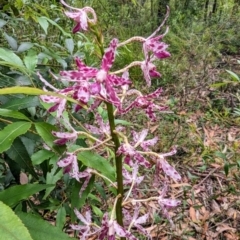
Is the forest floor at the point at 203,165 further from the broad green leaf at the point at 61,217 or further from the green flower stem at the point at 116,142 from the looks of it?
the green flower stem at the point at 116,142

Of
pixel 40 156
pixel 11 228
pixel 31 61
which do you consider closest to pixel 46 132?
pixel 40 156

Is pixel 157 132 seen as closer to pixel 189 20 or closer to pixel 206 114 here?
pixel 206 114

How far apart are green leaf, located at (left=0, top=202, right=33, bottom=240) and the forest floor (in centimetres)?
184

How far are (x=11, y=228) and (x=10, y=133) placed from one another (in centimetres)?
48

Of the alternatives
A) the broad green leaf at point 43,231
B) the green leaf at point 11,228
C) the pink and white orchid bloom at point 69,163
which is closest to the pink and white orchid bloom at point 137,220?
the pink and white orchid bloom at point 69,163

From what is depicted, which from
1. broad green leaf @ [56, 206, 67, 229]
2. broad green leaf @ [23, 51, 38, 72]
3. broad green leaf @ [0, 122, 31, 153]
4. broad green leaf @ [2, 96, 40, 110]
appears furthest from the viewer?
broad green leaf @ [56, 206, 67, 229]

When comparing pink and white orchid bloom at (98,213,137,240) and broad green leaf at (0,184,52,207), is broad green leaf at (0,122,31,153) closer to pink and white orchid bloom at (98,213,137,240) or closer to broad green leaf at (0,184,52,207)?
broad green leaf at (0,184,52,207)

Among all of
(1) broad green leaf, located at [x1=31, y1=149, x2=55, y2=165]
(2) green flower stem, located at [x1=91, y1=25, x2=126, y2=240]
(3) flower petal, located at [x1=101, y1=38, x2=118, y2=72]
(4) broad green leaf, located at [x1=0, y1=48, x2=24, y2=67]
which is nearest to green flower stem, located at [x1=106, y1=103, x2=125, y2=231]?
(2) green flower stem, located at [x1=91, y1=25, x2=126, y2=240]

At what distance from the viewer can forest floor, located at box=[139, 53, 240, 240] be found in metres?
2.77

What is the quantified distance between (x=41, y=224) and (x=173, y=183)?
2.60 metres

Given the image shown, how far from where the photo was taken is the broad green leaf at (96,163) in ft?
3.44

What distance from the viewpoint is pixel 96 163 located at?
1.06 metres

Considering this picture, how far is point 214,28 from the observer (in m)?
6.36

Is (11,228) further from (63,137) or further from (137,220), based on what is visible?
(137,220)
